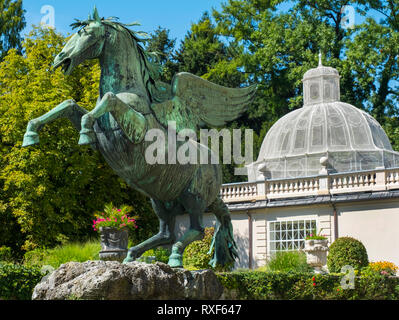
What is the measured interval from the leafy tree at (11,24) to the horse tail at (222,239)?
86.2ft

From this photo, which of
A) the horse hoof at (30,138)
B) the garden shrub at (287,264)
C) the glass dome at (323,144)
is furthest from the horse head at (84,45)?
the glass dome at (323,144)

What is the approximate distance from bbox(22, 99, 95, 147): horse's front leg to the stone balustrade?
52.1 ft

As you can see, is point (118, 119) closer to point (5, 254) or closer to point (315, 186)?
point (5, 254)

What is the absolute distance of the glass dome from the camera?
24.9 metres

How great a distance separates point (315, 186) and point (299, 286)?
13167mm

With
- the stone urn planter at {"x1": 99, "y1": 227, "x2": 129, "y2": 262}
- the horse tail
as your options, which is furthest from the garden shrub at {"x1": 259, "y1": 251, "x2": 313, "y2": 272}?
the horse tail

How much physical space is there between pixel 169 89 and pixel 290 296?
388 centimetres

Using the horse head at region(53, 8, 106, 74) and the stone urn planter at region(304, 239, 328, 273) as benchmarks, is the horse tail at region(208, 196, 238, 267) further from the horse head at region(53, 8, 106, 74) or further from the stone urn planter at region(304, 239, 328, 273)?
the stone urn planter at region(304, 239, 328, 273)

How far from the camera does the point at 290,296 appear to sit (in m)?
9.34

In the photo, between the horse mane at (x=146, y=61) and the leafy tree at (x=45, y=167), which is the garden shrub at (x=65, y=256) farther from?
the horse mane at (x=146, y=61)

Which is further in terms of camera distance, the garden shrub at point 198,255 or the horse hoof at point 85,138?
the garden shrub at point 198,255

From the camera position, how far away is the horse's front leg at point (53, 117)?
256 inches
